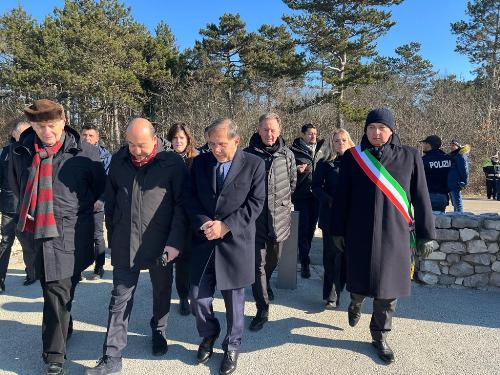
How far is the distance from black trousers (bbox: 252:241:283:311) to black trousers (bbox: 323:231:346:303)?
69 centimetres

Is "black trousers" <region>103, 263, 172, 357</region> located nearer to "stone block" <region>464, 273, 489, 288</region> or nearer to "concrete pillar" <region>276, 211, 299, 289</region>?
"concrete pillar" <region>276, 211, 299, 289</region>

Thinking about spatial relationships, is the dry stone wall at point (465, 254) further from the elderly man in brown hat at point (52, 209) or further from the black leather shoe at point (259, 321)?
the elderly man in brown hat at point (52, 209)

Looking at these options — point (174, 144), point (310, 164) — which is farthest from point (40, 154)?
point (310, 164)

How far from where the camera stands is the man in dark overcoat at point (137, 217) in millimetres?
3064

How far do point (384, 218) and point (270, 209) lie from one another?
112cm

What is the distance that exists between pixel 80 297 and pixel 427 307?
4.01 metres

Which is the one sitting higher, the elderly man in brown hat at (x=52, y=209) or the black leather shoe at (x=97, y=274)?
the elderly man in brown hat at (x=52, y=209)

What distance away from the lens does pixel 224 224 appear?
3068 millimetres

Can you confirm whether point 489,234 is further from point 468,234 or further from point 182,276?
point 182,276

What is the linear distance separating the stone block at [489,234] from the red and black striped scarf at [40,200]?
4722mm

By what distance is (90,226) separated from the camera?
10.8ft

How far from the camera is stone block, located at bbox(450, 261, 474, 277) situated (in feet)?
16.2

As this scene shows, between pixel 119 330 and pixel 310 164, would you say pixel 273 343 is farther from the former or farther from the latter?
pixel 310 164

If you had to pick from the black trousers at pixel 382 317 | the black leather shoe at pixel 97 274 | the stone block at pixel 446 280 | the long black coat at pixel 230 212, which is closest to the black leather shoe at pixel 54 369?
the long black coat at pixel 230 212
